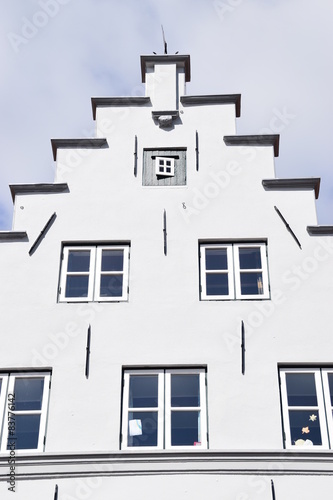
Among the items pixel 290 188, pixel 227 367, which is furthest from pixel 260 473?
pixel 290 188

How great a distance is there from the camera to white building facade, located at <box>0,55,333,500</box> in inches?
499

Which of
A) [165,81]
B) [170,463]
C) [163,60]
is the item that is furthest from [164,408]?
[163,60]

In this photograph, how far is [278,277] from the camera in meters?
14.5

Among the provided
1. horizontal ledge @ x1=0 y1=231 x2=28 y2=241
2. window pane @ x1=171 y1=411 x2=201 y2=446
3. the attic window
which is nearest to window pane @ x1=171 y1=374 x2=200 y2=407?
window pane @ x1=171 y1=411 x2=201 y2=446

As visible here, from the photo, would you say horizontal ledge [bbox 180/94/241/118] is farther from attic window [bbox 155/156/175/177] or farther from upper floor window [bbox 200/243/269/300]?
upper floor window [bbox 200/243/269/300]

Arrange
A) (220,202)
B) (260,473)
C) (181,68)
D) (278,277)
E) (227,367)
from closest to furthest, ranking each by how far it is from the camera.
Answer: (260,473), (227,367), (278,277), (220,202), (181,68)

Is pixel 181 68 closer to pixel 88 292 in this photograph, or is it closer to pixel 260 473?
pixel 88 292

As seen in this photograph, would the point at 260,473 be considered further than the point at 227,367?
No

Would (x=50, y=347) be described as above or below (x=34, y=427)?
above

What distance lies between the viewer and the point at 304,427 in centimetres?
1316

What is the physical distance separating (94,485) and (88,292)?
3518 millimetres

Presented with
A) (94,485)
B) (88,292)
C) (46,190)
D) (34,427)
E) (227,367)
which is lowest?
(94,485)

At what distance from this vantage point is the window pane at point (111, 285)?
1459 cm

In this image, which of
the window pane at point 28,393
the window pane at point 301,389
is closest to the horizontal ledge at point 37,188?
the window pane at point 28,393
